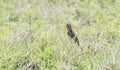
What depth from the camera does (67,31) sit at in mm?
4727

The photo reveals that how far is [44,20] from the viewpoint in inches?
229

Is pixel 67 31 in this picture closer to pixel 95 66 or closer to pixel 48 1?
pixel 95 66

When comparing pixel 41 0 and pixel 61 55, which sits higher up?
pixel 41 0

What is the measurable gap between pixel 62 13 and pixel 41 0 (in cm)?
87

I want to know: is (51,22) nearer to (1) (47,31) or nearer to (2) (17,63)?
(1) (47,31)

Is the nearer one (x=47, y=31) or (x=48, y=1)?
(x=47, y=31)

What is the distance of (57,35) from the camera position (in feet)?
15.6

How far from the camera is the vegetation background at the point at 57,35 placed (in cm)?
Answer: 418

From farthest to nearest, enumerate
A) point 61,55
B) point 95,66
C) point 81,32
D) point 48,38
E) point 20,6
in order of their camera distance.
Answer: point 20,6 < point 81,32 < point 48,38 < point 61,55 < point 95,66

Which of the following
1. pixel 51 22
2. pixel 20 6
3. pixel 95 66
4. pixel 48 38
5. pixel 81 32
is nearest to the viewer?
pixel 95 66

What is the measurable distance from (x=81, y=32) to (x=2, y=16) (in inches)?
59.7

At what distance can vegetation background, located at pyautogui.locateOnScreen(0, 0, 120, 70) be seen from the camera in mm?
4176

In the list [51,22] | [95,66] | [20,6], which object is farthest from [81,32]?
[20,6]

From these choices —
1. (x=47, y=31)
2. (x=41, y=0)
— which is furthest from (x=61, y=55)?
(x=41, y=0)
